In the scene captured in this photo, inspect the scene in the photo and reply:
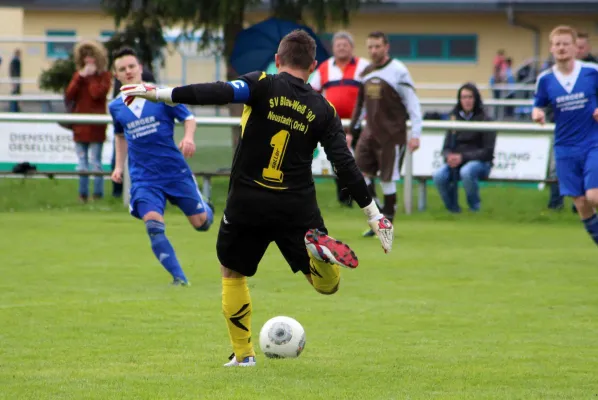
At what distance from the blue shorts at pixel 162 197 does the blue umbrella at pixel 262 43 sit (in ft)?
29.1

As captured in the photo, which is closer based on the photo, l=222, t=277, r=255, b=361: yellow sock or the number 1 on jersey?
the number 1 on jersey

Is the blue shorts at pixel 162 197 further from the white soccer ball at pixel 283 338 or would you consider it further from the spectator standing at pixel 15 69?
the spectator standing at pixel 15 69

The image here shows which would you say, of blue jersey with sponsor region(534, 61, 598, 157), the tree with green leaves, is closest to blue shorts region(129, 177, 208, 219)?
blue jersey with sponsor region(534, 61, 598, 157)

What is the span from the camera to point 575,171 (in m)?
11.2

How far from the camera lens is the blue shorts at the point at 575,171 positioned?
11039 millimetres

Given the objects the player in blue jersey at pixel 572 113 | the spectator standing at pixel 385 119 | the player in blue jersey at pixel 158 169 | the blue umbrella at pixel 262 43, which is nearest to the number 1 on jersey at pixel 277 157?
the player in blue jersey at pixel 158 169

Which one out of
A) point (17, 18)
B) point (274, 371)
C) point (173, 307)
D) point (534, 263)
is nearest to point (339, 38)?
point (534, 263)

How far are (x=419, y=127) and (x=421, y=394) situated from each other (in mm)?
7962

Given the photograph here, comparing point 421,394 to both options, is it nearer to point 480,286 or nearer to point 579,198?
point 480,286

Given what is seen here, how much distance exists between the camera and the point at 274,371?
258 inches

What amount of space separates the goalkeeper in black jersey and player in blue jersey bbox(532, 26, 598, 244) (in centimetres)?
500

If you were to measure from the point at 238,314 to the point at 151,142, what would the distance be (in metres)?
3.55

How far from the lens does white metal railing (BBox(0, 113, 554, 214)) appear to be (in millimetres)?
15945

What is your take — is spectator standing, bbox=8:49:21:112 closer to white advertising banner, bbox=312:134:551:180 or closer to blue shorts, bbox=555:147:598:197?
white advertising banner, bbox=312:134:551:180
